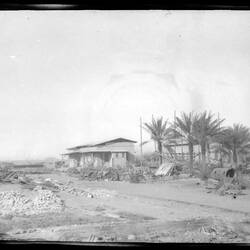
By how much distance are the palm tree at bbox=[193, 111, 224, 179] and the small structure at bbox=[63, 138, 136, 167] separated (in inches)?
38.9

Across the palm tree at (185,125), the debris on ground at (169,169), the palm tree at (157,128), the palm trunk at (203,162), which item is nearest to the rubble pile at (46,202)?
the debris on ground at (169,169)

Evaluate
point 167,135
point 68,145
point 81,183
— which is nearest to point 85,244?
point 81,183

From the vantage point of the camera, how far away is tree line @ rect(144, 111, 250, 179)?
5207mm

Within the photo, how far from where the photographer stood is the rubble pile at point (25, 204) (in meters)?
5.12

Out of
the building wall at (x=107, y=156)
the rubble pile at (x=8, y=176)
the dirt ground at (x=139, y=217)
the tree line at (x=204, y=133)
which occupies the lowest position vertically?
A: the dirt ground at (x=139, y=217)

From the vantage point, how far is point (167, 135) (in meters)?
5.36

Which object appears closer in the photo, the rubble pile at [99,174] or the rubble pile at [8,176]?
the rubble pile at [8,176]

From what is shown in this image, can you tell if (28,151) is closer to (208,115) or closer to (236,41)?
(208,115)

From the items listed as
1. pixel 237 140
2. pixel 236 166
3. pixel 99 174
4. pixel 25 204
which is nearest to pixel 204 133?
pixel 237 140

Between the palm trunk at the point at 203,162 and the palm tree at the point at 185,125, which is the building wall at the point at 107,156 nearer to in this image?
the palm tree at the point at 185,125

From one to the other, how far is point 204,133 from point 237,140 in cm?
48

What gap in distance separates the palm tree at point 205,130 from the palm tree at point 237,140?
151 millimetres

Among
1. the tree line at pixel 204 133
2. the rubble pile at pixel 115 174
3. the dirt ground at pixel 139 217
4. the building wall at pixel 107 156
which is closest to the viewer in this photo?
the dirt ground at pixel 139 217

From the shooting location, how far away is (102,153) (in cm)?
537
